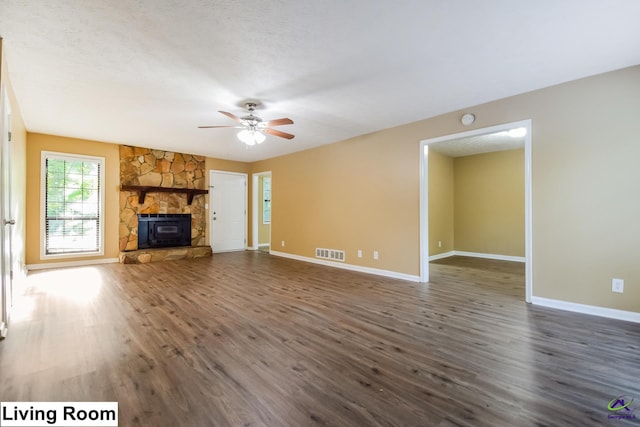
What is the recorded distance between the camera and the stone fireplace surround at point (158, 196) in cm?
631

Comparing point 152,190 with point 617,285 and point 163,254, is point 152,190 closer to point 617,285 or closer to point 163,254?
point 163,254

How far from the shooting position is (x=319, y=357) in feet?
7.14

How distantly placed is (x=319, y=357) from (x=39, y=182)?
6.48 m

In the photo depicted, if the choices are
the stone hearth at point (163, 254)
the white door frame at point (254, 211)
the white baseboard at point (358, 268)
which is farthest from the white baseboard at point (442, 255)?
the stone hearth at point (163, 254)

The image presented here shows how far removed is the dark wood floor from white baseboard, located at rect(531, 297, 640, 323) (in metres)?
0.14

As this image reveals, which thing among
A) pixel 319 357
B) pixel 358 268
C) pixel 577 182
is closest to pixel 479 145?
pixel 577 182

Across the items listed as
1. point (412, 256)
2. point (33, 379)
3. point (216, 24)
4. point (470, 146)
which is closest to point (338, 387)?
point (33, 379)

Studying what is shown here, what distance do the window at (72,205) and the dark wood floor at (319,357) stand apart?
2.31 metres

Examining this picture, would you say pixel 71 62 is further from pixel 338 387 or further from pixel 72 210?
pixel 72 210

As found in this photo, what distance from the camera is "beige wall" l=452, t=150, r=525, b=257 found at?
6617mm

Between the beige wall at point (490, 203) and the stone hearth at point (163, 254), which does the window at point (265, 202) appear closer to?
the stone hearth at point (163, 254)

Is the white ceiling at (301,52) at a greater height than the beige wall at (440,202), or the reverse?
the white ceiling at (301,52)

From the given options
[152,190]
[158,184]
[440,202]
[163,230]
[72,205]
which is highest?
[158,184]

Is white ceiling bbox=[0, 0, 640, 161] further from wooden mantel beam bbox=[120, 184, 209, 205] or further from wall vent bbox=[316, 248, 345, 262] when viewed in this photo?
wall vent bbox=[316, 248, 345, 262]
